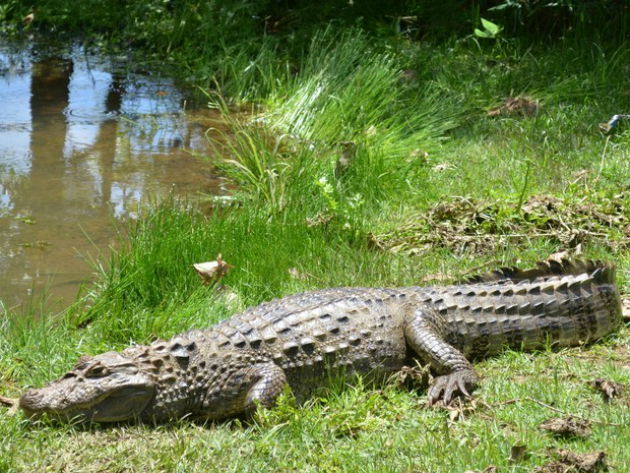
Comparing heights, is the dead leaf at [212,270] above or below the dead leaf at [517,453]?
below

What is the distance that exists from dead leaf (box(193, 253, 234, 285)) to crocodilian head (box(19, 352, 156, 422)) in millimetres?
1402

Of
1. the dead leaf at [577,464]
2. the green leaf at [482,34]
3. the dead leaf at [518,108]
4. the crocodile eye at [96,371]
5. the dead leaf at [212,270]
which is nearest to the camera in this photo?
the dead leaf at [577,464]

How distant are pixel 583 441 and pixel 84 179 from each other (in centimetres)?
562

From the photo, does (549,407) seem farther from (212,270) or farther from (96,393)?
(212,270)

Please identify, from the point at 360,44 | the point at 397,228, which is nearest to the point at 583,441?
the point at 397,228

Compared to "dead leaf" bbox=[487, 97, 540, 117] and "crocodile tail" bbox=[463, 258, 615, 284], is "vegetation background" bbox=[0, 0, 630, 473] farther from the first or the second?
"crocodile tail" bbox=[463, 258, 615, 284]

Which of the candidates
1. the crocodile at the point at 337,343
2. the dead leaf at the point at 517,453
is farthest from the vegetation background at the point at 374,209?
the crocodile at the point at 337,343

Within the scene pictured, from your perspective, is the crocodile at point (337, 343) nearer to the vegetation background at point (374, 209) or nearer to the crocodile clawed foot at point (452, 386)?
the crocodile clawed foot at point (452, 386)

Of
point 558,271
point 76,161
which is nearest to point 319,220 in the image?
point 558,271

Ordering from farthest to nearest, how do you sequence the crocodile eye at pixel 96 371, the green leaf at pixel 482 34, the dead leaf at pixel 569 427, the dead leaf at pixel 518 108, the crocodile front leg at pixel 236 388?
the green leaf at pixel 482 34, the dead leaf at pixel 518 108, the crocodile front leg at pixel 236 388, the crocodile eye at pixel 96 371, the dead leaf at pixel 569 427

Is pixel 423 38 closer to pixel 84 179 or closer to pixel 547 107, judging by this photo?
pixel 547 107

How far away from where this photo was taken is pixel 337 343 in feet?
15.9

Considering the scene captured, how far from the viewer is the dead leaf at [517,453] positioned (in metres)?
3.88

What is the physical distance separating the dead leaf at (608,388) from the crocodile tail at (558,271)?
0.79 m
